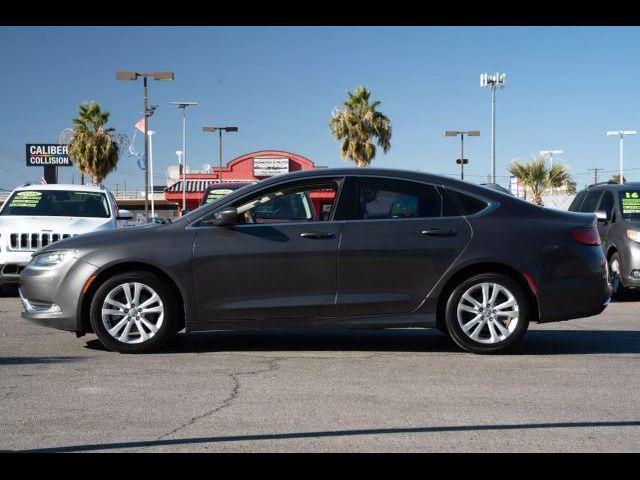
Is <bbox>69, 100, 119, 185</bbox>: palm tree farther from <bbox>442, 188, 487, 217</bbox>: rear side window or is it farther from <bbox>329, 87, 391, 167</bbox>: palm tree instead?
<bbox>442, 188, 487, 217</bbox>: rear side window

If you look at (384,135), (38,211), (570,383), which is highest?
(384,135)

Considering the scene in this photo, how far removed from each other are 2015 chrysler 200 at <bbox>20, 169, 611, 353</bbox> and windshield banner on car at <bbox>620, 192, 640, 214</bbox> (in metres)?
→ 5.87

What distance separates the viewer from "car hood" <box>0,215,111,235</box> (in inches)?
492

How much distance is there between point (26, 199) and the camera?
13.8 metres

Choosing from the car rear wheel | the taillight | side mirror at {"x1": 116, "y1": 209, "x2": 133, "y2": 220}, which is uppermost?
side mirror at {"x1": 116, "y1": 209, "x2": 133, "y2": 220}

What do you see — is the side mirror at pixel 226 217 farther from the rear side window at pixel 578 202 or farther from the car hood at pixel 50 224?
the rear side window at pixel 578 202

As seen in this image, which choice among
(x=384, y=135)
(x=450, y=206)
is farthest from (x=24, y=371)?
(x=384, y=135)

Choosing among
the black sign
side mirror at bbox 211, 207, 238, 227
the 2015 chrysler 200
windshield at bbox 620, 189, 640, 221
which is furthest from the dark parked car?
the black sign

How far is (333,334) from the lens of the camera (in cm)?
888

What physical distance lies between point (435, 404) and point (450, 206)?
2.43 m

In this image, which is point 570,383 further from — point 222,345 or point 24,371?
point 24,371

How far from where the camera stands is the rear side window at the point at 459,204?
764cm

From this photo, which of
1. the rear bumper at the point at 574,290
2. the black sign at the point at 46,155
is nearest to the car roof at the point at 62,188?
the rear bumper at the point at 574,290
